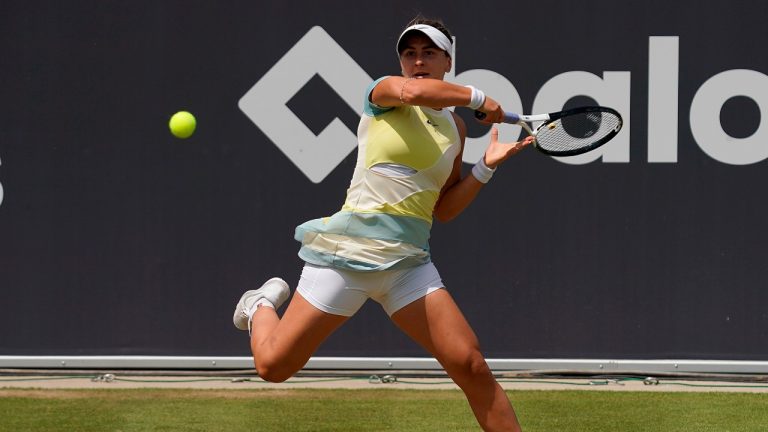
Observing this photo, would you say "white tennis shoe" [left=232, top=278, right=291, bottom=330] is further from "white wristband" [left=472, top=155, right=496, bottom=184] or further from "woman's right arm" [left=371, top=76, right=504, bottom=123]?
"woman's right arm" [left=371, top=76, right=504, bottom=123]

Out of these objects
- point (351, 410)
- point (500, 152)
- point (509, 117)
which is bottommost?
point (351, 410)

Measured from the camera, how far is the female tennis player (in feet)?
13.9

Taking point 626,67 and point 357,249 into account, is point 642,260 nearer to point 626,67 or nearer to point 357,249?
point 626,67

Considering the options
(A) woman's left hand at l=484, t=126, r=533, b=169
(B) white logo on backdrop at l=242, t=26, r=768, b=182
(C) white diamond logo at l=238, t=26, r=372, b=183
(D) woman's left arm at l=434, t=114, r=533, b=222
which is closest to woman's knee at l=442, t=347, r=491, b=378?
(D) woman's left arm at l=434, t=114, r=533, b=222

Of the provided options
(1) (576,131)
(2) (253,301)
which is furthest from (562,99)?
(2) (253,301)

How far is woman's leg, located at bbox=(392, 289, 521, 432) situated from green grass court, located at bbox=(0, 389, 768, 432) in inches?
63.8

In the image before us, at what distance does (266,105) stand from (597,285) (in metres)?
2.15

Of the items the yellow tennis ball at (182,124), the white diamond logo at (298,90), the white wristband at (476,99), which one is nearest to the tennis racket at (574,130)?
the white wristband at (476,99)

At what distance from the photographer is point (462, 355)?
416cm

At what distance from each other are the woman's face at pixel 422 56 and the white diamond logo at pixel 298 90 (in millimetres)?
2871

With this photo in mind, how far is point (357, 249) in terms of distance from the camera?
14.1ft

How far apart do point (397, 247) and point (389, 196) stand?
0.18m

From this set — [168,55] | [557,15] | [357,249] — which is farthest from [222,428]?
[557,15]

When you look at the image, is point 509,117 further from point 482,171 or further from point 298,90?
point 298,90
